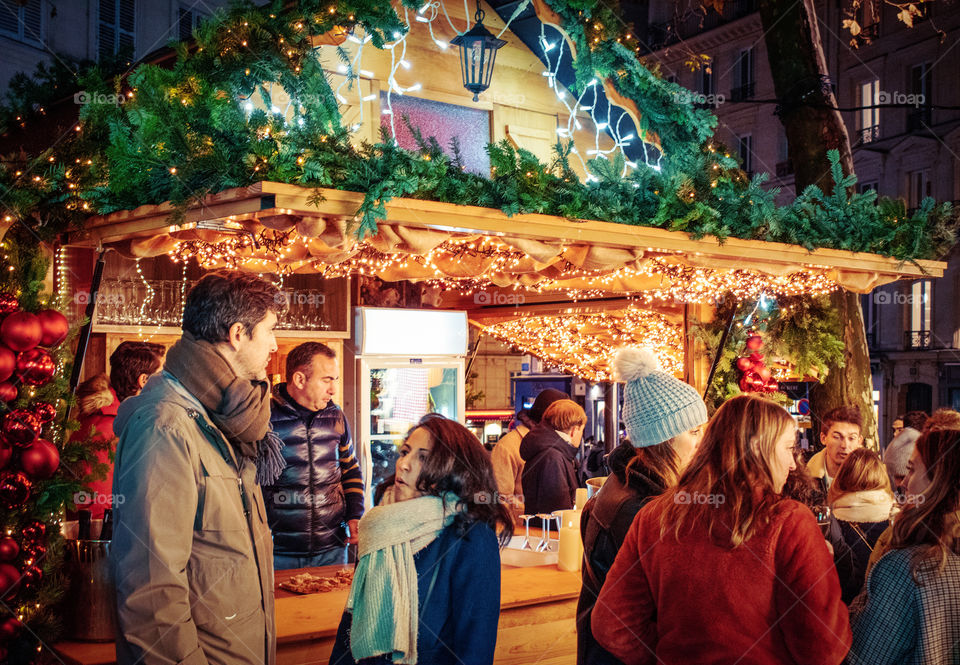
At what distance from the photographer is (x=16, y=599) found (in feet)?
12.0

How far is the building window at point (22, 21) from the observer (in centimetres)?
1032

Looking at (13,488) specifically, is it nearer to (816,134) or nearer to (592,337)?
(592,337)

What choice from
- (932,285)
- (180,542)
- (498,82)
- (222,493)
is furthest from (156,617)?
(932,285)

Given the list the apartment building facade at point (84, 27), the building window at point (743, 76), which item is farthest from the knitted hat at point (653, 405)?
the building window at point (743, 76)

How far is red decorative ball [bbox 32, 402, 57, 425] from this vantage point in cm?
379

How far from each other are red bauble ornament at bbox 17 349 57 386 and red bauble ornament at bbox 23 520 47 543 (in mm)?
613

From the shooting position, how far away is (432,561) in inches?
105

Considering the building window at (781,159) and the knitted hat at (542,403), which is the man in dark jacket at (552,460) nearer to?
the knitted hat at (542,403)

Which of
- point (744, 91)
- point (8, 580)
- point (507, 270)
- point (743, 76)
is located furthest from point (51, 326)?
point (743, 76)

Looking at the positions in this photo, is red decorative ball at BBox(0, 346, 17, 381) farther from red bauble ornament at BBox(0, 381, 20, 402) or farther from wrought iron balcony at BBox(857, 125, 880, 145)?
wrought iron balcony at BBox(857, 125, 880, 145)

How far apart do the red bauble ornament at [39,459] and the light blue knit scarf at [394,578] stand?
1.77 meters

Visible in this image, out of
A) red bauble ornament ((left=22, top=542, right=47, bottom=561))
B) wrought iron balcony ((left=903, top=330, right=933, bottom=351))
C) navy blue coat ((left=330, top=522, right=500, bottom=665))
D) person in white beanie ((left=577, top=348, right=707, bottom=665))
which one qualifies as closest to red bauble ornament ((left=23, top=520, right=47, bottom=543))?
red bauble ornament ((left=22, top=542, right=47, bottom=561))

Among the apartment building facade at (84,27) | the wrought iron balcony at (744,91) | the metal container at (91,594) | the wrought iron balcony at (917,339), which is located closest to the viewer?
the metal container at (91,594)

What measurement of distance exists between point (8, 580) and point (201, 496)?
1.72 m
